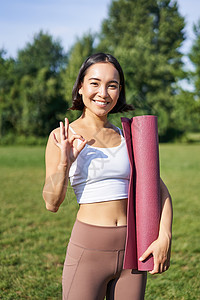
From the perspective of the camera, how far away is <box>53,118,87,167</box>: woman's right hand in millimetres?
1632

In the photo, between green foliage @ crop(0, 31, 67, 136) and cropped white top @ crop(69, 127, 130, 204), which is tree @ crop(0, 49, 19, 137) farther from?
cropped white top @ crop(69, 127, 130, 204)

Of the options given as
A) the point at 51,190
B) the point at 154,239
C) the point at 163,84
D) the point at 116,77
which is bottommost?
the point at 154,239

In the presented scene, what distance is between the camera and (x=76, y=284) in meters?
1.75

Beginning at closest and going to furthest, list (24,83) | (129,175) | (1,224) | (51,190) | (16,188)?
(51,190), (129,175), (1,224), (16,188), (24,83)

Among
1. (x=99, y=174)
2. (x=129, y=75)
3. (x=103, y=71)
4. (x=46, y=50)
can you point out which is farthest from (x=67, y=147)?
(x=46, y=50)

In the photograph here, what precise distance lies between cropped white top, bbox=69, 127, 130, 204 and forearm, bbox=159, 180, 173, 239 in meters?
0.22

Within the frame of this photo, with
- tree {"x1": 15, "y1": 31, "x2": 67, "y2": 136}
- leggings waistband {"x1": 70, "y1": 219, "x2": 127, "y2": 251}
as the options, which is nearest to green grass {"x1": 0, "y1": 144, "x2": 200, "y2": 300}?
leggings waistband {"x1": 70, "y1": 219, "x2": 127, "y2": 251}

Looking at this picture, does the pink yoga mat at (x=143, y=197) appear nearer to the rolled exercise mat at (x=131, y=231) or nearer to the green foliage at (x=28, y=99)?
the rolled exercise mat at (x=131, y=231)

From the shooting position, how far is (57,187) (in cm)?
168

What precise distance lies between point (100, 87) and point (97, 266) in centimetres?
90

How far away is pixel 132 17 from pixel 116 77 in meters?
46.9

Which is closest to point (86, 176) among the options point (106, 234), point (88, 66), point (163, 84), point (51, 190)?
point (51, 190)

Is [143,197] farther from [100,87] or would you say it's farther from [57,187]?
[100,87]

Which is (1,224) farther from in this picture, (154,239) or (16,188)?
(154,239)
